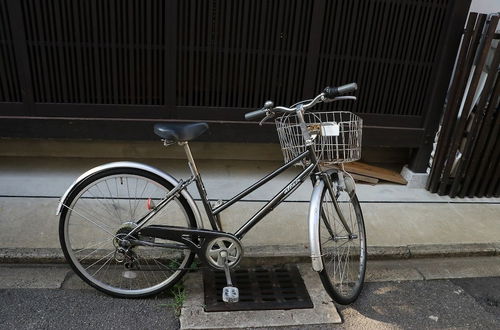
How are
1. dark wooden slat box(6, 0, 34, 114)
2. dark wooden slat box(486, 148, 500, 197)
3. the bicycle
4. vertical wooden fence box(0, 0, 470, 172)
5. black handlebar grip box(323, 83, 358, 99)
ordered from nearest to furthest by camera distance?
black handlebar grip box(323, 83, 358, 99) < the bicycle < dark wooden slat box(6, 0, 34, 114) < vertical wooden fence box(0, 0, 470, 172) < dark wooden slat box(486, 148, 500, 197)

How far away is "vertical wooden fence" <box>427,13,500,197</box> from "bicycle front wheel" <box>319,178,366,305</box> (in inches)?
65.5

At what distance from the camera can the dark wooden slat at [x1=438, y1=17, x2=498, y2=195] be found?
13.7ft

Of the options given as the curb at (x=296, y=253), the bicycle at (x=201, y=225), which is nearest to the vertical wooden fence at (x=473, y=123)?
the curb at (x=296, y=253)

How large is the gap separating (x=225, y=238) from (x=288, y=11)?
2.56 metres

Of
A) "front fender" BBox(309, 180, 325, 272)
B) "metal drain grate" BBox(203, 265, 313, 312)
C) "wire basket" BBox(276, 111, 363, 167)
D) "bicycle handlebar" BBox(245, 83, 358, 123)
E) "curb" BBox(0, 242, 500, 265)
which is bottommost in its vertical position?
"metal drain grate" BBox(203, 265, 313, 312)

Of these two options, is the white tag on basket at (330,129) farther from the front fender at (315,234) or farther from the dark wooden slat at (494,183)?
the dark wooden slat at (494,183)

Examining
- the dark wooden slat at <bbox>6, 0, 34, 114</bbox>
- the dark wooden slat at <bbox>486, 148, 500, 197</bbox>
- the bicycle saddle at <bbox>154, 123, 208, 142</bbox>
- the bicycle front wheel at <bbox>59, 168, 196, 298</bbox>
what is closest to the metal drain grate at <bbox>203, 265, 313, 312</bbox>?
the bicycle front wheel at <bbox>59, 168, 196, 298</bbox>

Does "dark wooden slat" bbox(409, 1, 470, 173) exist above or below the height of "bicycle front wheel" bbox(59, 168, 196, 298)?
above

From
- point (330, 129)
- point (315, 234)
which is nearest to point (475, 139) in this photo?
point (330, 129)

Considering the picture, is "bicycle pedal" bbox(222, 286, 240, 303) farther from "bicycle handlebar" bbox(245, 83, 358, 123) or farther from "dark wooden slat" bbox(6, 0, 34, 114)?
"dark wooden slat" bbox(6, 0, 34, 114)

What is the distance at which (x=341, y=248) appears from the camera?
3.67 meters

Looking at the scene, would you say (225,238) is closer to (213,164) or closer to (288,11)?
(213,164)

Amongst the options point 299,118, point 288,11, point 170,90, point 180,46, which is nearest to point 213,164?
point 170,90

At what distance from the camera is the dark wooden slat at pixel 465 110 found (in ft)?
13.7
